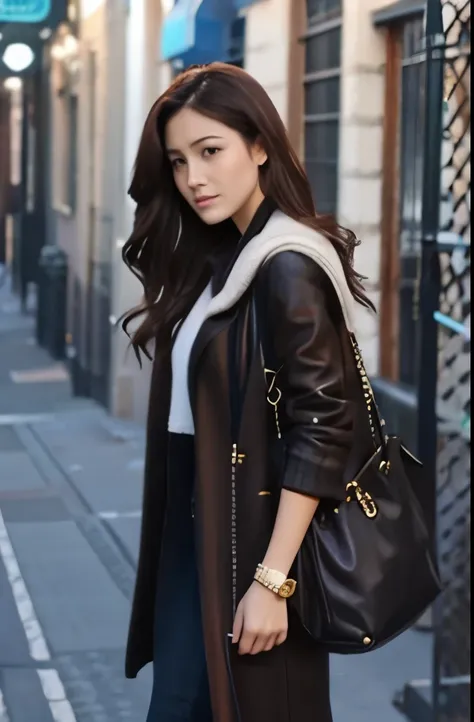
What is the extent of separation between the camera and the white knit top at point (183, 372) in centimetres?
253

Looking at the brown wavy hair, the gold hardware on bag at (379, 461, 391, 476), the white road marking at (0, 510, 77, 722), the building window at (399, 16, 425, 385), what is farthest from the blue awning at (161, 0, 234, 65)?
the gold hardware on bag at (379, 461, 391, 476)

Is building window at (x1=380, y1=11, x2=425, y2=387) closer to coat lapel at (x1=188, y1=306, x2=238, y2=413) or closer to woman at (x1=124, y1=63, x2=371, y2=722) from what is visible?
woman at (x1=124, y1=63, x2=371, y2=722)

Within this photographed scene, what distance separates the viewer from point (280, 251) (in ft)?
7.67

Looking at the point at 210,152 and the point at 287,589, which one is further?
the point at 210,152

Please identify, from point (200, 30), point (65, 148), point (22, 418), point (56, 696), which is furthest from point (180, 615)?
point (65, 148)

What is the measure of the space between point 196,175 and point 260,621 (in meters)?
0.81

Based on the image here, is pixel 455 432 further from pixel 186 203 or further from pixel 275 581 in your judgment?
pixel 275 581

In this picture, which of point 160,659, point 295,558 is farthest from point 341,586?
point 160,659

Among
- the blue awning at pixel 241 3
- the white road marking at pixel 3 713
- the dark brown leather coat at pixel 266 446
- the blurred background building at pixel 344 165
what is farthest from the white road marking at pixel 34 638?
the blue awning at pixel 241 3

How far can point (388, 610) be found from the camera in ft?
7.89

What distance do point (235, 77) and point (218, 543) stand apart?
0.83 metres

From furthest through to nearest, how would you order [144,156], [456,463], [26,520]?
1. [26,520]
2. [456,463]
3. [144,156]

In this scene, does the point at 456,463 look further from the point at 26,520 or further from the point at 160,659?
the point at 26,520

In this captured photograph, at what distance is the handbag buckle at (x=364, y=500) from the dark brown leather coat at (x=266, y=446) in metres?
0.03
